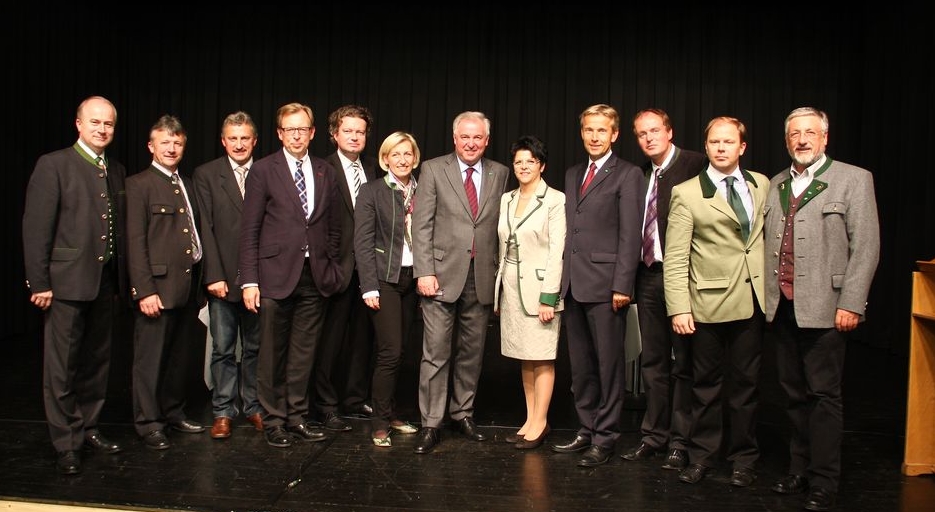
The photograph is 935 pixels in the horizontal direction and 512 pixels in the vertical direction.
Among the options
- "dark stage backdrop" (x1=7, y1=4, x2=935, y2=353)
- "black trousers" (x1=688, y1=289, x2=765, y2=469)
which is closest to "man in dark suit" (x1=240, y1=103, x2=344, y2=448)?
"black trousers" (x1=688, y1=289, x2=765, y2=469)

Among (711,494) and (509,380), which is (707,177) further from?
(509,380)

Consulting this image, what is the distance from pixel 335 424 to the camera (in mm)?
3816

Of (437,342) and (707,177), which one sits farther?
(437,342)

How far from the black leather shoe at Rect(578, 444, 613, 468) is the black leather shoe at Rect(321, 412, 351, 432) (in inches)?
45.4

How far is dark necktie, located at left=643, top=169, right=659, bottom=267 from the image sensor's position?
3414 mm

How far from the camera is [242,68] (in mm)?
8586

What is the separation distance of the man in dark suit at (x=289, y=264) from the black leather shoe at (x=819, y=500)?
6.80 ft

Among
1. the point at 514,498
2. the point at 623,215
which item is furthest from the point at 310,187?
the point at 514,498

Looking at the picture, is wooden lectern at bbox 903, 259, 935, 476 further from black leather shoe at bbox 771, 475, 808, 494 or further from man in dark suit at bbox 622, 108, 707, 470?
man in dark suit at bbox 622, 108, 707, 470

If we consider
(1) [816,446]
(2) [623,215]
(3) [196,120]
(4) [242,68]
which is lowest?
(1) [816,446]

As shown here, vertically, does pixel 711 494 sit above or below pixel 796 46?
below

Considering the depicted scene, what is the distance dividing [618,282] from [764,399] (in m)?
1.86

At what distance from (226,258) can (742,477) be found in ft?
8.18

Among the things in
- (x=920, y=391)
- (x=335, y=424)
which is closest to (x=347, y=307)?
(x=335, y=424)
